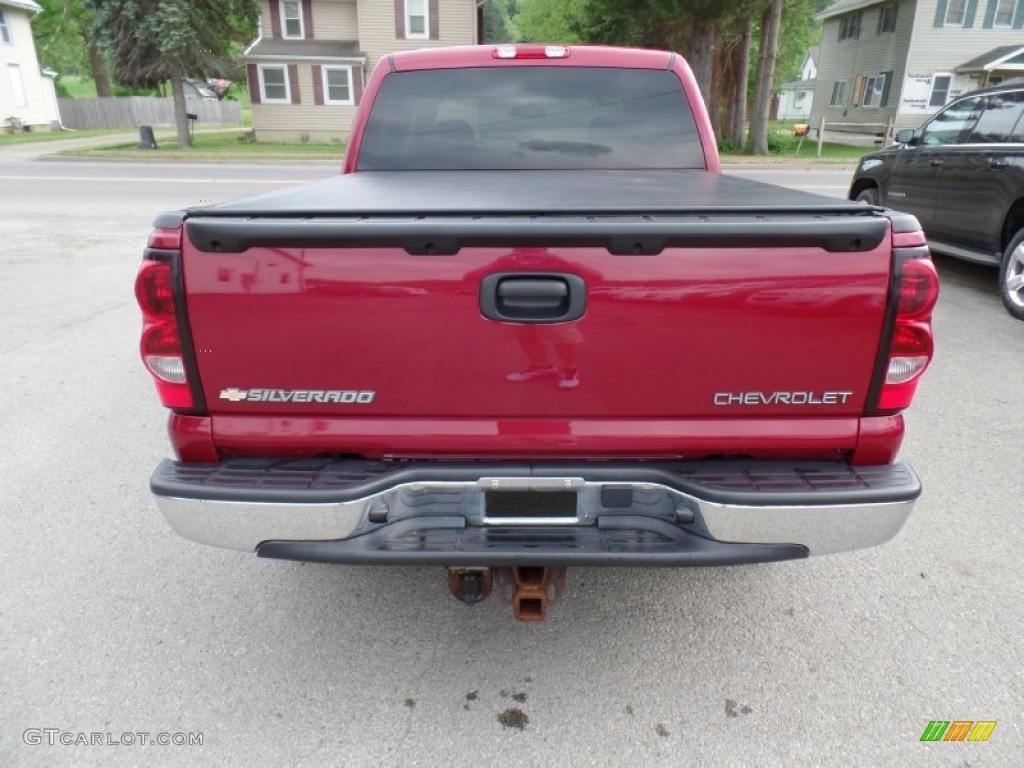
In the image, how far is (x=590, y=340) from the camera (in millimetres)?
2000

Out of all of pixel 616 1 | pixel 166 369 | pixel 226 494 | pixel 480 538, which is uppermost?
pixel 616 1

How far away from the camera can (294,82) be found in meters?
28.8

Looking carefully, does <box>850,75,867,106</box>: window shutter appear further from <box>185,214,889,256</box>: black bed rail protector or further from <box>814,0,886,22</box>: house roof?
<box>185,214,889,256</box>: black bed rail protector

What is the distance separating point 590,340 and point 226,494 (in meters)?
1.14

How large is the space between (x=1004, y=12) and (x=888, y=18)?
→ 173 inches

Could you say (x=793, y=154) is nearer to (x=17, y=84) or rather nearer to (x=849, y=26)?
(x=849, y=26)

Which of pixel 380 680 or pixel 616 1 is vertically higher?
pixel 616 1

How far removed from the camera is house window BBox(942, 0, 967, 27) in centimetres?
2970

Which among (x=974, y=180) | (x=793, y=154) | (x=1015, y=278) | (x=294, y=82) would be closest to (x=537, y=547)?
(x=1015, y=278)

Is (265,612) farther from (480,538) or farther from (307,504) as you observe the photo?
(480,538)

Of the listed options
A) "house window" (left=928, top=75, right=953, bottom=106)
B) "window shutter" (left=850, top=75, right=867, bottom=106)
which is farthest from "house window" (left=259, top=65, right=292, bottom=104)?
"house window" (left=928, top=75, right=953, bottom=106)

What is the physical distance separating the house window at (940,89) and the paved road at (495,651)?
109 ft

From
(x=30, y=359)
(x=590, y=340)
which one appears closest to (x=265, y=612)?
(x=590, y=340)

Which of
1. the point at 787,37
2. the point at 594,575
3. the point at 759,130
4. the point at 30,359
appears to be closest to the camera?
the point at 594,575
